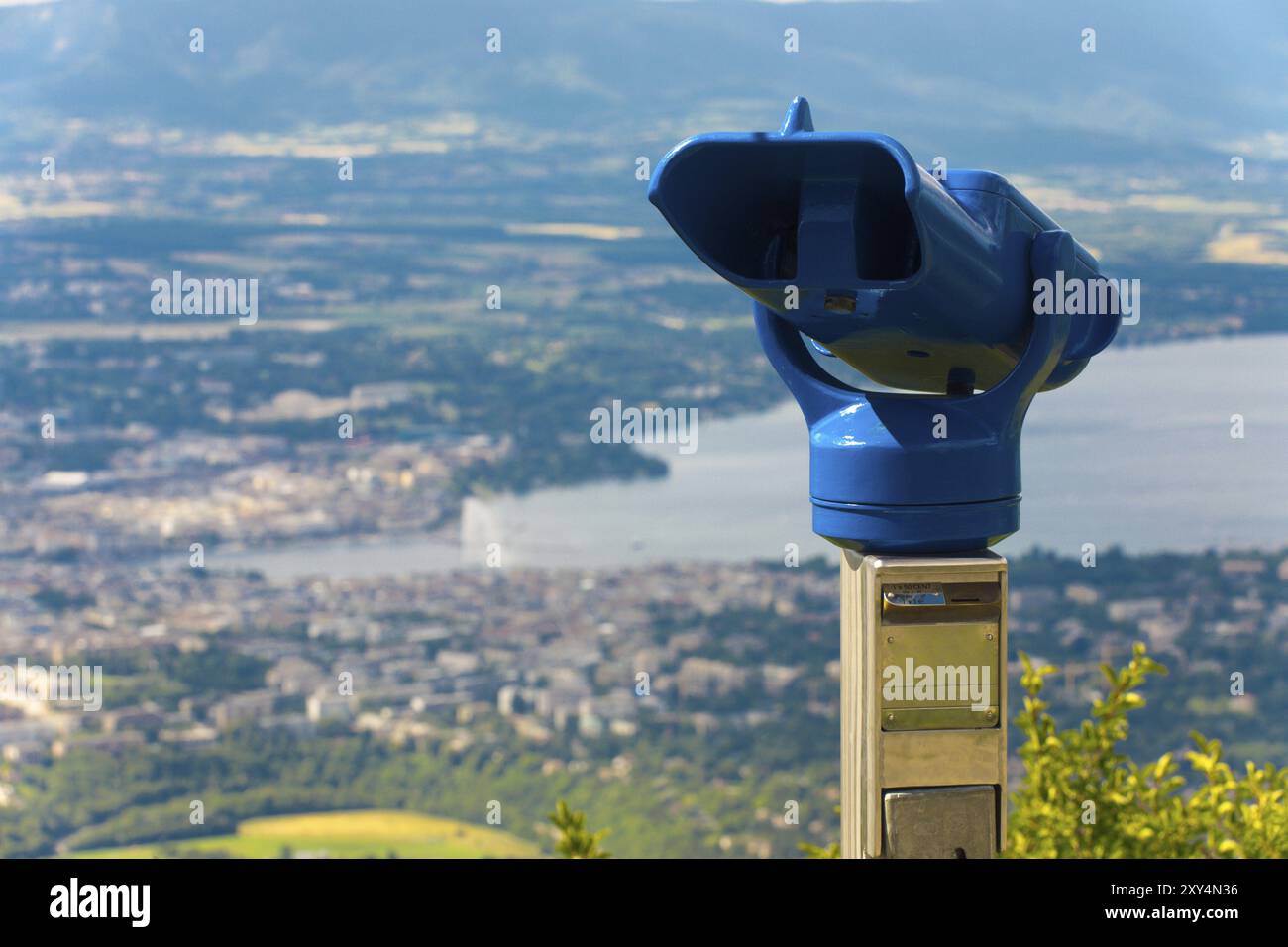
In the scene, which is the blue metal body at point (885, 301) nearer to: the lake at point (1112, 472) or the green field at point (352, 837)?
the lake at point (1112, 472)

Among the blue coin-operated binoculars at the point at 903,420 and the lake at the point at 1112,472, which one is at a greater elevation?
the lake at the point at 1112,472

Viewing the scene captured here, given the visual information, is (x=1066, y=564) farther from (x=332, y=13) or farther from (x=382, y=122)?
(x=332, y=13)

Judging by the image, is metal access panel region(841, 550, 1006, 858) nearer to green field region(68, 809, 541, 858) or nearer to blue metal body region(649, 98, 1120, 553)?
blue metal body region(649, 98, 1120, 553)

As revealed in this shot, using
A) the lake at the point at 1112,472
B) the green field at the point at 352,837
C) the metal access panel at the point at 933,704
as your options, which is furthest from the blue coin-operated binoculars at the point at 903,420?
the green field at the point at 352,837

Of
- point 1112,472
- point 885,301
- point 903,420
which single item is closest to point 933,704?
point 903,420

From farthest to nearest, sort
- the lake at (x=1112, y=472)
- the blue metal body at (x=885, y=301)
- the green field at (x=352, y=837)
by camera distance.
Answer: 1. the lake at (x=1112, y=472)
2. the green field at (x=352, y=837)
3. the blue metal body at (x=885, y=301)

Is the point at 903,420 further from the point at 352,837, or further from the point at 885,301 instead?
the point at 352,837
